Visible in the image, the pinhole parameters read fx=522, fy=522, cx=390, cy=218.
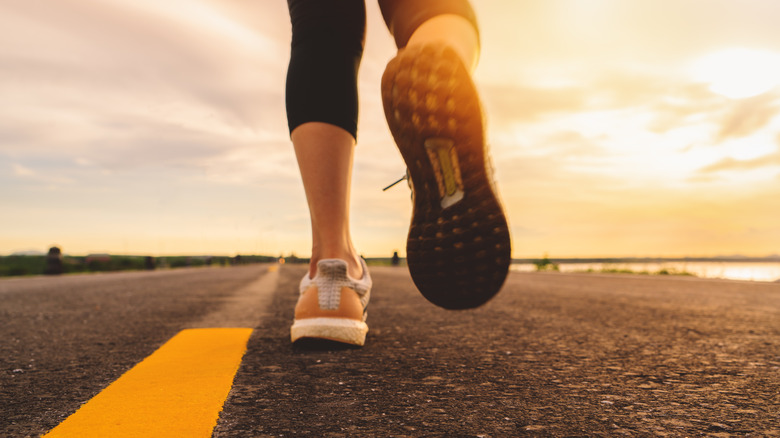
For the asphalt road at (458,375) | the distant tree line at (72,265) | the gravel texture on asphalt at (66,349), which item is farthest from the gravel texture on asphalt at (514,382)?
the distant tree line at (72,265)

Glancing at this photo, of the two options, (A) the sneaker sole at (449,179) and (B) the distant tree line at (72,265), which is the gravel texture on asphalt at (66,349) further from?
(B) the distant tree line at (72,265)

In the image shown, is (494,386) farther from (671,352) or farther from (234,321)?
(234,321)

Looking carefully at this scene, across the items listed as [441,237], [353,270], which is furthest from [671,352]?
[353,270]

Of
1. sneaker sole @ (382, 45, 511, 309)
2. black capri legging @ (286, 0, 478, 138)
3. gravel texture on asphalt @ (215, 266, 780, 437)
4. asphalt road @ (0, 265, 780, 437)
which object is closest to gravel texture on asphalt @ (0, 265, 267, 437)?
asphalt road @ (0, 265, 780, 437)

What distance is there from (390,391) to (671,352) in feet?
3.56

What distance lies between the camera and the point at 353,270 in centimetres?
193

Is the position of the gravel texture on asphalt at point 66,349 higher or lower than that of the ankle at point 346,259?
lower

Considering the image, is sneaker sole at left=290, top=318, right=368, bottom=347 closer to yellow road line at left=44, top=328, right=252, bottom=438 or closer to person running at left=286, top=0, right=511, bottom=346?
person running at left=286, top=0, right=511, bottom=346

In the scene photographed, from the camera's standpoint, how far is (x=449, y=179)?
132 centimetres

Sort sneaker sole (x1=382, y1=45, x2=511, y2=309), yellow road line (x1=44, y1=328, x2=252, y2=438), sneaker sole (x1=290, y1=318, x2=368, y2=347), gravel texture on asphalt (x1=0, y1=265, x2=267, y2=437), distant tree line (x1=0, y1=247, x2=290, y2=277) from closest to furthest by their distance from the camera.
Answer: yellow road line (x1=44, y1=328, x2=252, y2=438) < gravel texture on asphalt (x1=0, y1=265, x2=267, y2=437) < sneaker sole (x1=382, y1=45, x2=511, y2=309) < sneaker sole (x1=290, y1=318, x2=368, y2=347) < distant tree line (x1=0, y1=247, x2=290, y2=277)

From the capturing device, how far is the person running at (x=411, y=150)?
1.29 meters

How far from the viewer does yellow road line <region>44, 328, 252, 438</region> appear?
37.5 inches

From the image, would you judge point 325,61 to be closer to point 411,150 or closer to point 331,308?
point 411,150

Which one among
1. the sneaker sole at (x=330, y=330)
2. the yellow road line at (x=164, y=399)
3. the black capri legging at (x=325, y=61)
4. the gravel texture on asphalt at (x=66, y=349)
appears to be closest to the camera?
the yellow road line at (x=164, y=399)
